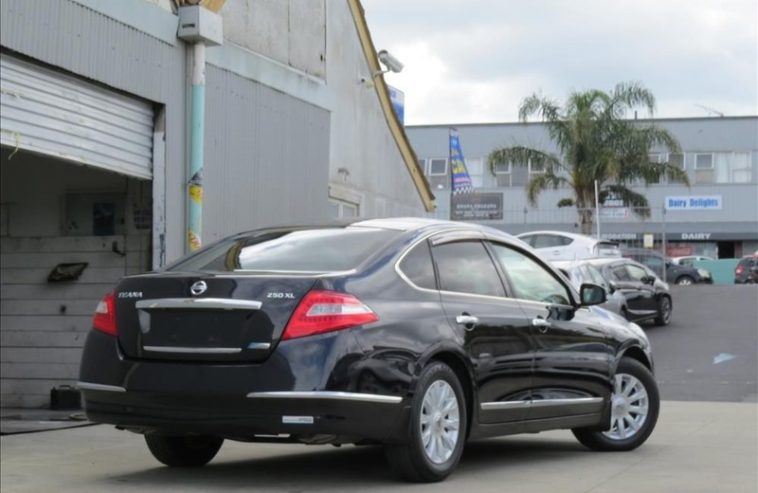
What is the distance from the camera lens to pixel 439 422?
6.88 metres

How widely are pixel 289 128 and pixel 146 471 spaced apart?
763 centimetres

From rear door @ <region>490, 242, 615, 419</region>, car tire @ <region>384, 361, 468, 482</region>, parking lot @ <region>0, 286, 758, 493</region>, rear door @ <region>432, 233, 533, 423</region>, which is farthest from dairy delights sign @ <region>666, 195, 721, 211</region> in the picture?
car tire @ <region>384, 361, 468, 482</region>

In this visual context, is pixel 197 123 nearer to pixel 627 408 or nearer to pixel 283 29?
pixel 283 29

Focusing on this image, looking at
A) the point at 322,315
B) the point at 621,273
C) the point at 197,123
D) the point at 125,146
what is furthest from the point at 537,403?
the point at 621,273

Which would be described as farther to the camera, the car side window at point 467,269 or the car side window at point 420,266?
the car side window at point 467,269

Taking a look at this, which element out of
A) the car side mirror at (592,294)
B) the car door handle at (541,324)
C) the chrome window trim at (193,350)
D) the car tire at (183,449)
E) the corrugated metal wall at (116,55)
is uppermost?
the corrugated metal wall at (116,55)

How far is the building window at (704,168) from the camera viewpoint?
61.1 metres

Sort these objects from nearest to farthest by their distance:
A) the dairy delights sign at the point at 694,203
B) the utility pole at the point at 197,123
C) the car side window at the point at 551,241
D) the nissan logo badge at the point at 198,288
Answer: the nissan logo badge at the point at 198,288, the utility pole at the point at 197,123, the car side window at the point at 551,241, the dairy delights sign at the point at 694,203

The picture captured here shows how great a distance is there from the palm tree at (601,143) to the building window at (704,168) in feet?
67.5

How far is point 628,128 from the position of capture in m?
40.4

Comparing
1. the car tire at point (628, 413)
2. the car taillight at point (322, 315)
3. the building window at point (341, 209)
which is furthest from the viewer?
the building window at point (341, 209)

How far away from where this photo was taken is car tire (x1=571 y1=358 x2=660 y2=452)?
28.7ft

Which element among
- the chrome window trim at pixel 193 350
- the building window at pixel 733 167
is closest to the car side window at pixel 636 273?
the chrome window trim at pixel 193 350

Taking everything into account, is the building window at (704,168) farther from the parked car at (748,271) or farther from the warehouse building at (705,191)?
the parked car at (748,271)
